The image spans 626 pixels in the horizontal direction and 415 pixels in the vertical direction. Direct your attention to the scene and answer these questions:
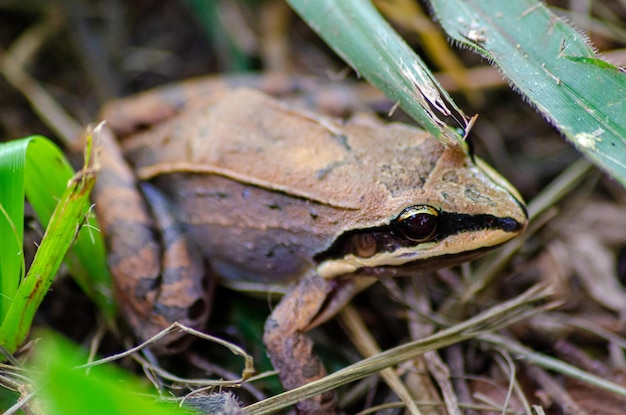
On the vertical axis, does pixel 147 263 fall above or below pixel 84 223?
below

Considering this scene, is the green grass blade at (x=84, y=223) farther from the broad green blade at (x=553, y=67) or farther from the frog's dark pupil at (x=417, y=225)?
the broad green blade at (x=553, y=67)

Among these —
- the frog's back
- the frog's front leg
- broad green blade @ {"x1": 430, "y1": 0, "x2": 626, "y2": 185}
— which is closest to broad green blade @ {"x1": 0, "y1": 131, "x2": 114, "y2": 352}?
the frog's front leg

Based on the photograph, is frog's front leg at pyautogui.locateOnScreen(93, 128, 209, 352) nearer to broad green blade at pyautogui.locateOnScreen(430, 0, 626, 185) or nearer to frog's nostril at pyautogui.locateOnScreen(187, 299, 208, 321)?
frog's nostril at pyautogui.locateOnScreen(187, 299, 208, 321)

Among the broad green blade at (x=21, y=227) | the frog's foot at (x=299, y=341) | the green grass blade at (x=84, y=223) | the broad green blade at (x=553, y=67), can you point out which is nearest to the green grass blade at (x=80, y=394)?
the broad green blade at (x=21, y=227)

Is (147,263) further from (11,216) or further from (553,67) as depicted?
(553,67)

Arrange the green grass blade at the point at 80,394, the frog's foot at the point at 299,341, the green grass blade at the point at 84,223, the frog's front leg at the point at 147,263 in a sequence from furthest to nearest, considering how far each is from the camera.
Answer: the frog's front leg at the point at 147,263 < the frog's foot at the point at 299,341 < the green grass blade at the point at 84,223 < the green grass blade at the point at 80,394

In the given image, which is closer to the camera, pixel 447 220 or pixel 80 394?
pixel 80 394

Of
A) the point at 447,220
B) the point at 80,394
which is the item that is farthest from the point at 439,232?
the point at 80,394
